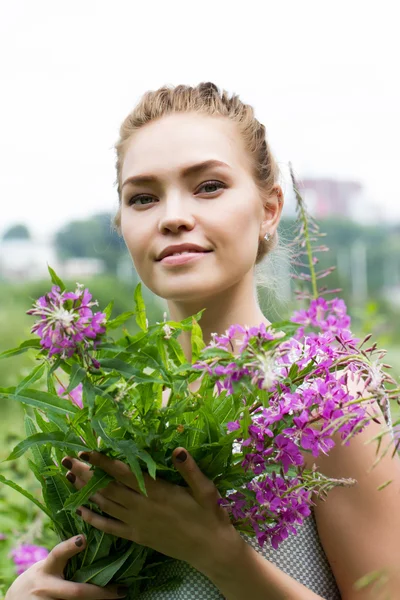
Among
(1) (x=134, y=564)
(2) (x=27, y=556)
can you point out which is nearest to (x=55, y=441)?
(1) (x=134, y=564)

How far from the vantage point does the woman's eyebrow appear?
4.40ft

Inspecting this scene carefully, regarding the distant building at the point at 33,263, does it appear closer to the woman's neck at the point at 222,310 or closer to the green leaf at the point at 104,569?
the woman's neck at the point at 222,310

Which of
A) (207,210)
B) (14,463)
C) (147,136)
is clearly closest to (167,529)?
(207,210)

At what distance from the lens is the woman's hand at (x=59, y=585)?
3.87ft

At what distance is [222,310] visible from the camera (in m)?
1.42

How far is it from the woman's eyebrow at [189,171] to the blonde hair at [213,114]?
0.13 m

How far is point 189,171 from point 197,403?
47cm

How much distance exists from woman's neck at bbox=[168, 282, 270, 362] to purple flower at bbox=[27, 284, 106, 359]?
509 millimetres

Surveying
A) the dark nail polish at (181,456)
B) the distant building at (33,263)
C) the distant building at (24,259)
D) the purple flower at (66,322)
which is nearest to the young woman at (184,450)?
the dark nail polish at (181,456)

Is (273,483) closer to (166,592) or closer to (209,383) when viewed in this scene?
(209,383)

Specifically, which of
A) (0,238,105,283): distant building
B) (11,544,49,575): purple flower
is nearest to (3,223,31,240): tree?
(0,238,105,283): distant building

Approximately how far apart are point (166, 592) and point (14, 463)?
1458 millimetres

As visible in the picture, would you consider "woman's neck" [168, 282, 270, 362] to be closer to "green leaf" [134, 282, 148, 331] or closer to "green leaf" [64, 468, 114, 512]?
"green leaf" [134, 282, 148, 331]

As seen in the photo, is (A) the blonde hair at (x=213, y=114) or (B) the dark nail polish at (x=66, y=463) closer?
(B) the dark nail polish at (x=66, y=463)
